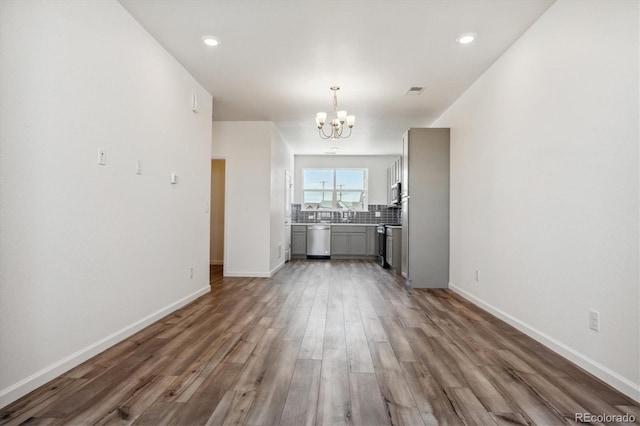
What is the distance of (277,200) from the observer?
6152 mm

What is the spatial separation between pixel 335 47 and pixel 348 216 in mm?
5722

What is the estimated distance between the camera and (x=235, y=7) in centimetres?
260

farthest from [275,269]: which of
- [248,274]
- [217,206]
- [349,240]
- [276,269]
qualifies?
[349,240]

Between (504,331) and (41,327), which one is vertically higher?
(41,327)

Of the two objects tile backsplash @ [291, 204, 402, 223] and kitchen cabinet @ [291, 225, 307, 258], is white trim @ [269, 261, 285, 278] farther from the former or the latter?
tile backsplash @ [291, 204, 402, 223]

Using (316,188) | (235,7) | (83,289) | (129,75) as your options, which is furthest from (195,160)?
(316,188)

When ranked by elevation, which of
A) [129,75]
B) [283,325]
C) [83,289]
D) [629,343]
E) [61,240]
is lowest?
[283,325]

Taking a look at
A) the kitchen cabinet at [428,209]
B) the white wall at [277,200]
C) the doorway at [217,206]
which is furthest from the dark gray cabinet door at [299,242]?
the kitchen cabinet at [428,209]

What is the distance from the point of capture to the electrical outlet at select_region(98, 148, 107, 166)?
231 centimetres

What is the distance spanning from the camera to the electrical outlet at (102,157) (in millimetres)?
2309

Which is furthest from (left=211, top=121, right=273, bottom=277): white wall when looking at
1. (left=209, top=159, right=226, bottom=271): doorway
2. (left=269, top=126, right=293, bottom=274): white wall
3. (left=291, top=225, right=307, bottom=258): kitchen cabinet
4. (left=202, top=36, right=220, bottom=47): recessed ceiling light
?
(left=291, top=225, right=307, bottom=258): kitchen cabinet

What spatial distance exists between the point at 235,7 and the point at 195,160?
179 centimetres

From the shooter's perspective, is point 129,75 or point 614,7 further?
point 129,75

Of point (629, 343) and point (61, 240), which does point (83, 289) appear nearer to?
point (61, 240)
